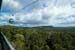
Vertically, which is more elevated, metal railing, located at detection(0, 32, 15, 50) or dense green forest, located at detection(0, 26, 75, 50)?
metal railing, located at detection(0, 32, 15, 50)

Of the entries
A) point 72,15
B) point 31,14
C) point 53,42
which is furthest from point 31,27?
point 53,42

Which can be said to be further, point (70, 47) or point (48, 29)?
point (70, 47)

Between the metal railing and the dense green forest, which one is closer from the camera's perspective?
the metal railing

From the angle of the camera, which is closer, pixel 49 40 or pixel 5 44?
pixel 5 44

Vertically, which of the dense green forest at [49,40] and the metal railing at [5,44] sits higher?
the metal railing at [5,44]

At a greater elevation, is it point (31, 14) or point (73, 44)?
point (31, 14)

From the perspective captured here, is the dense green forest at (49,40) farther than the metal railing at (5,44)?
Yes

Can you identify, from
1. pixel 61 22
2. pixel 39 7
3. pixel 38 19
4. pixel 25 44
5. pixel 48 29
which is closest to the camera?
pixel 38 19

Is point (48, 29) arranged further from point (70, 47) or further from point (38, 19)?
point (70, 47)

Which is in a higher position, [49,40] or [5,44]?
[5,44]

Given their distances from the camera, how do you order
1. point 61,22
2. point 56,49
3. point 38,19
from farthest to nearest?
1. point 56,49
2. point 61,22
3. point 38,19

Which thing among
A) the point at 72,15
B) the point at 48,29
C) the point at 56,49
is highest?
the point at 72,15
